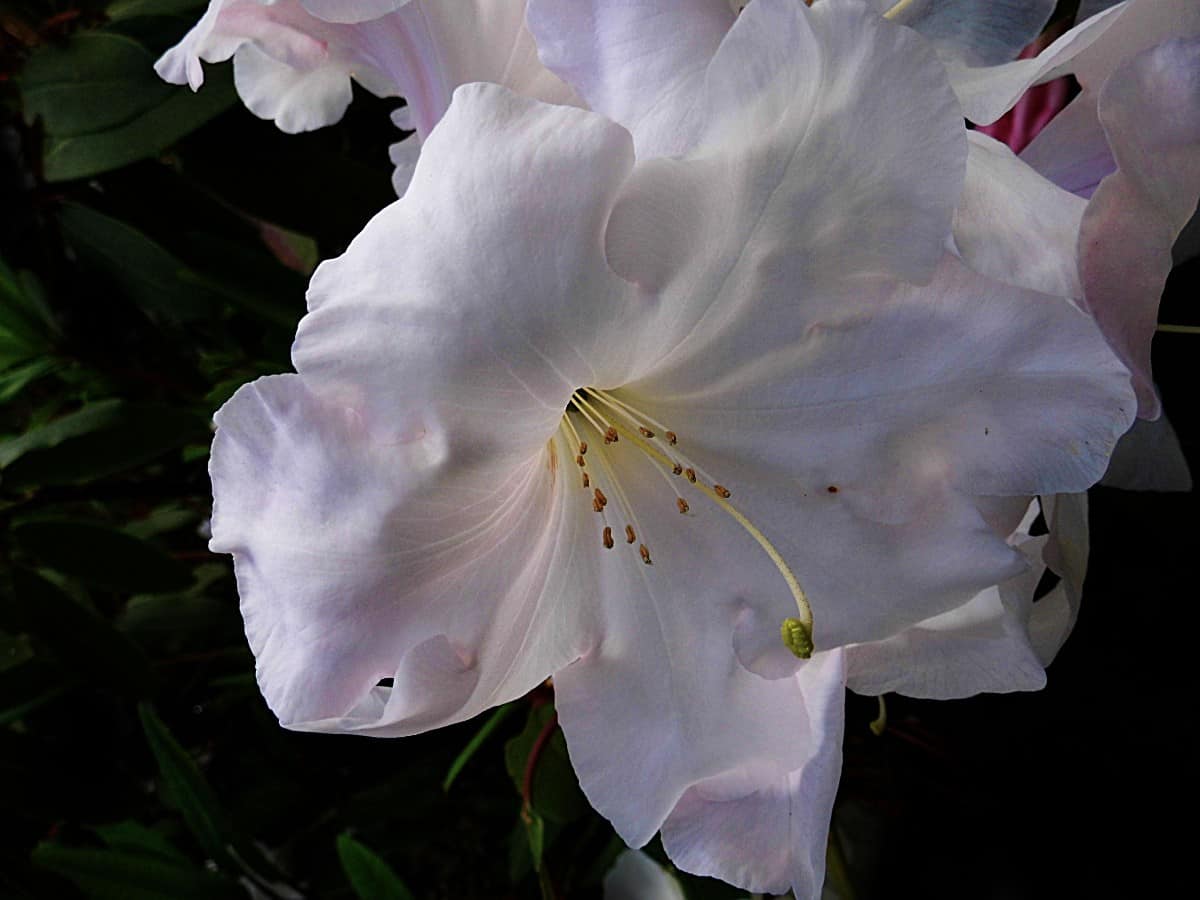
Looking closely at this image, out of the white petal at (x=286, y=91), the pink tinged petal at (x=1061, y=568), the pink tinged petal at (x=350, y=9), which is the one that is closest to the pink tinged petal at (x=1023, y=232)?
the pink tinged petal at (x=1061, y=568)

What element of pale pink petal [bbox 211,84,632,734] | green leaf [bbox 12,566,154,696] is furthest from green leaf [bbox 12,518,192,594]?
pale pink petal [bbox 211,84,632,734]

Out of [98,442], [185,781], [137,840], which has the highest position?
[98,442]

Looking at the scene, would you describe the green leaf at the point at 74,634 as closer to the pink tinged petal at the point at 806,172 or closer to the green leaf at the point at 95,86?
the green leaf at the point at 95,86

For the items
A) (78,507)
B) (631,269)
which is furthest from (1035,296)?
(78,507)

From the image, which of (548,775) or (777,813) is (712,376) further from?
(548,775)

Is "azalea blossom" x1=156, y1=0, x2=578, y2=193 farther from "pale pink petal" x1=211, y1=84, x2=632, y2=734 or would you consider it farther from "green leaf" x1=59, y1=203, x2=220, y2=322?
"green leaf" x1=59, y1=203, x2=220, y2=322

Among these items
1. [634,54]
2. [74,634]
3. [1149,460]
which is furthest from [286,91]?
[74,634]

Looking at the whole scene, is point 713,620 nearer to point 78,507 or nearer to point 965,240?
point 965,240

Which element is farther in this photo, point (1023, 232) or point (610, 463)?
point (610, 463)
